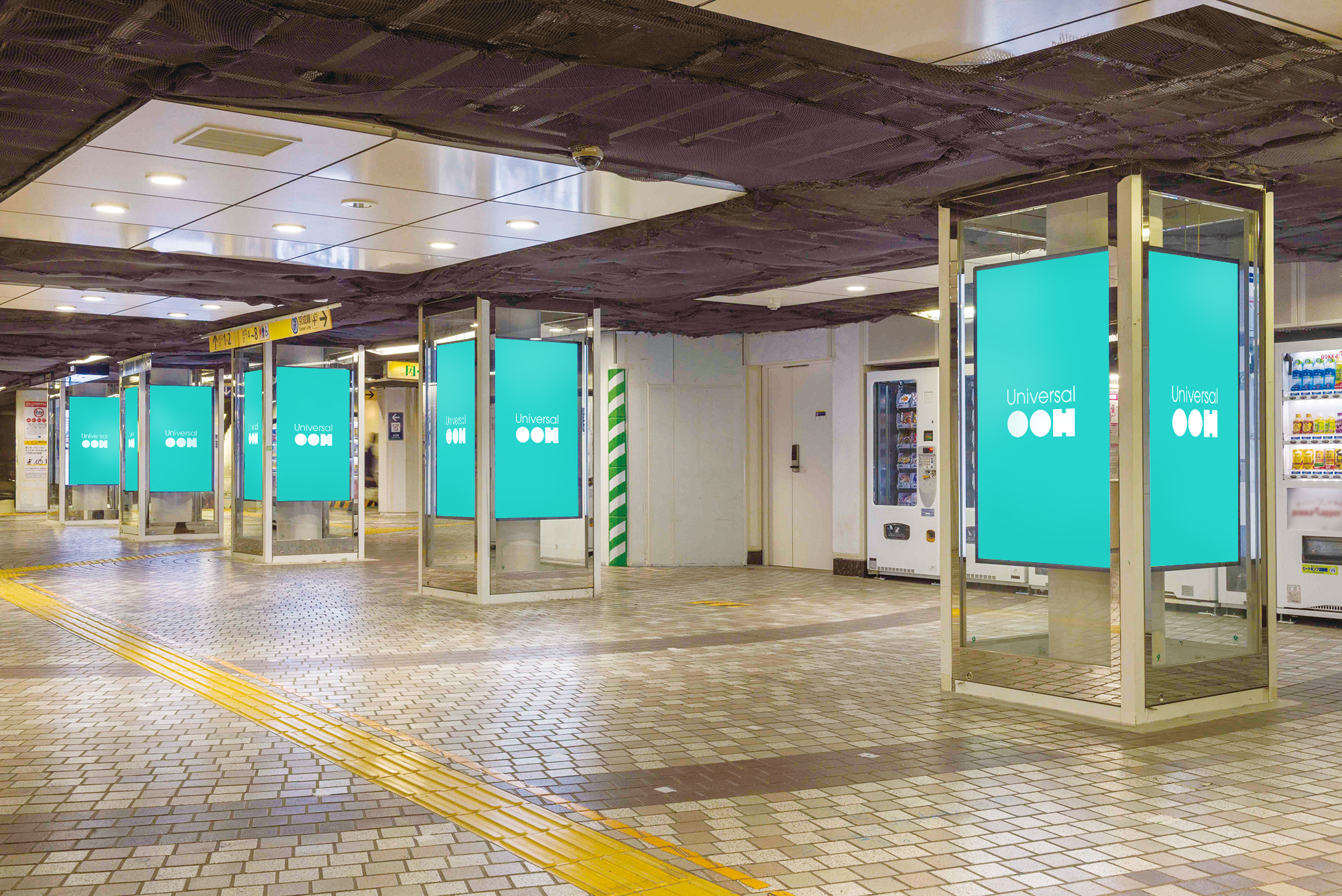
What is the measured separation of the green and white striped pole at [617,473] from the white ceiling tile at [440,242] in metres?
5.62

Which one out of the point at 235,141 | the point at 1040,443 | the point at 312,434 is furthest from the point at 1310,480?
the point at 312,434

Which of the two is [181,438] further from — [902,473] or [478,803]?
[478,803]

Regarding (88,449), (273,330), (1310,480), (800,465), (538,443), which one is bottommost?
(1310,480)

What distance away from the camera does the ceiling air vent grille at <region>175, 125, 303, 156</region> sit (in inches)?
224

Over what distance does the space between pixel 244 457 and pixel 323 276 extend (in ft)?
20.6

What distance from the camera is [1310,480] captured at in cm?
→ 990

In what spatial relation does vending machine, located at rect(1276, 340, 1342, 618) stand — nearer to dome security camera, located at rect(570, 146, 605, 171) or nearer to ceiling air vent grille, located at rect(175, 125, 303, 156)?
dome security camera, located at rect(570, 146, 605, 171)

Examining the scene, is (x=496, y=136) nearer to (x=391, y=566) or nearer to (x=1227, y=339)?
(x=1227, y=339)

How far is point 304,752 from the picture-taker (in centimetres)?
545

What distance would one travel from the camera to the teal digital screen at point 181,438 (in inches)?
756

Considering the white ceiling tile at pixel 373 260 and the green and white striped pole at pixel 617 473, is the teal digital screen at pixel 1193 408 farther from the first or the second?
the green and white striped pole at pixel 617 473

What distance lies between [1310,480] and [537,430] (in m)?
7.05

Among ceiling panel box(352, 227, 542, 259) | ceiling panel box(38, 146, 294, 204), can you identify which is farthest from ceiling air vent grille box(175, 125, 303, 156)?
ceiling panel box(352, 227, 542, 259)

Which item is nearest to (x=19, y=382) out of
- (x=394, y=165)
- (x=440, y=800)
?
(x=394, y=165)
